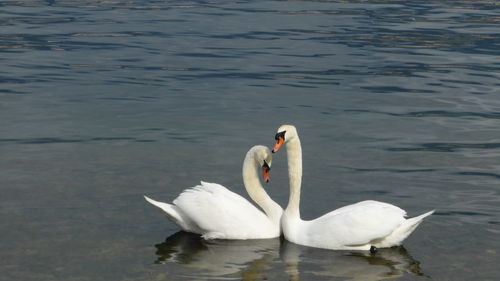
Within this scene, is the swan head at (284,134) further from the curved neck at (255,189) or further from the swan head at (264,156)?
the curved neck at (255,189)

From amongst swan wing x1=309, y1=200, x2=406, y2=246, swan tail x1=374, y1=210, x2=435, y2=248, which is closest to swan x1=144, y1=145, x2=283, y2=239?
swan wing x1=309, y1=200, x2=406, y2=246

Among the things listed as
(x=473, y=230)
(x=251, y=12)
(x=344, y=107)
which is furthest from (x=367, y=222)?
(x=251, y=12)

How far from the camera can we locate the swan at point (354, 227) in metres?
12.9

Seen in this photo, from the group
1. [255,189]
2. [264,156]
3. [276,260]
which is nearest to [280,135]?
[264,156]

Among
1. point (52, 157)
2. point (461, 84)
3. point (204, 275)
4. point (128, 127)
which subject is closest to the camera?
point (204, 275)

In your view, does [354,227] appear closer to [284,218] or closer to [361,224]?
[361,224]

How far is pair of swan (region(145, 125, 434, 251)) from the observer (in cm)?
1291

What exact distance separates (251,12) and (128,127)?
2393cm

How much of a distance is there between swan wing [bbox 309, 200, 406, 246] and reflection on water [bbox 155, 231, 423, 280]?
0.23 metres

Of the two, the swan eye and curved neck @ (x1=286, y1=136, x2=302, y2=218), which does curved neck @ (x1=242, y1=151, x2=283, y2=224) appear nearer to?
curved neck @ (x1=286, y1=136, x2=302, y2=218)

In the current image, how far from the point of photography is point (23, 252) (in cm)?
1280

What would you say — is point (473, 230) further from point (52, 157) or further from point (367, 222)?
point (52, 157)

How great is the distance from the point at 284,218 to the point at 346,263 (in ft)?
4.41

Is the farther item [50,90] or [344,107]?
[50,90]
